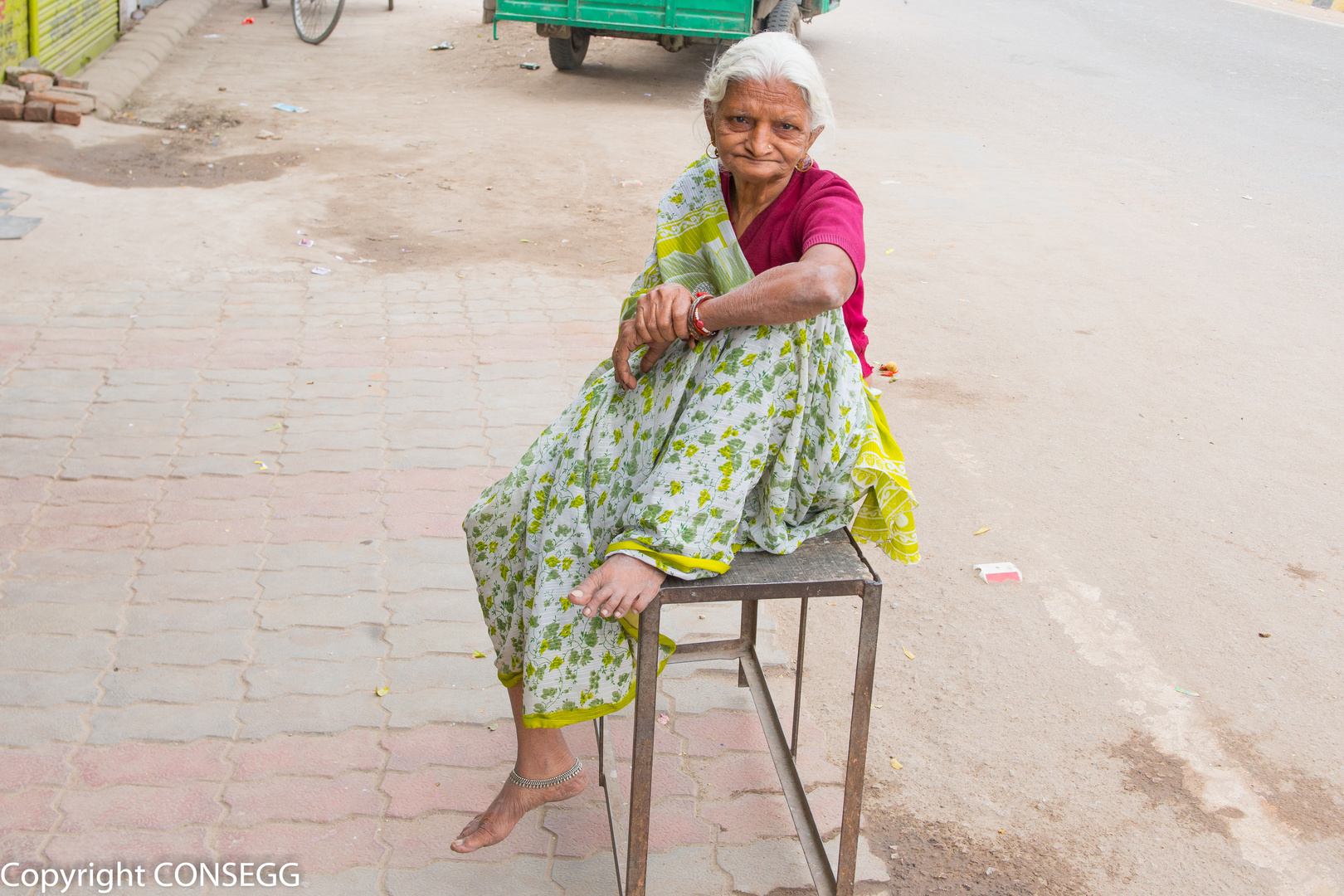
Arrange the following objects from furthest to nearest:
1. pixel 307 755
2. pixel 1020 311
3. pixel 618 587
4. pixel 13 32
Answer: pixel 13 32 → pixel 1020 311 → pixel 307 755 → pixel 618 587

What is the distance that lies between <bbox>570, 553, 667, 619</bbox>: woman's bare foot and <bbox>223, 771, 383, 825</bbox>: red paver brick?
0.91 m

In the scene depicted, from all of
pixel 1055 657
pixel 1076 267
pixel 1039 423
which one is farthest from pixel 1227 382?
pixel 1055 657

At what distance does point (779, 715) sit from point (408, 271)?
3492 mm

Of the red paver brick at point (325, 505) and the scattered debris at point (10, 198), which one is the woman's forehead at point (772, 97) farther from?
the scattered debris at point (10, 198)

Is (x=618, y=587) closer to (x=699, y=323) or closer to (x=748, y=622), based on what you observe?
(x=699, y=323)

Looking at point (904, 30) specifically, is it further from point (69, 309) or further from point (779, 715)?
point (779, 715)

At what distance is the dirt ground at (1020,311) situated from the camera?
2.63 m

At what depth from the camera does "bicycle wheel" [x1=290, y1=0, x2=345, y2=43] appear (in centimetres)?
1068

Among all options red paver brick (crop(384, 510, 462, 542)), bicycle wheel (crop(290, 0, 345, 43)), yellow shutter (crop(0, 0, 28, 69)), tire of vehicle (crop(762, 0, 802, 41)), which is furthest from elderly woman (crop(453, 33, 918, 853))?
bicycle wheel (crop(290, 0, 345, 43))

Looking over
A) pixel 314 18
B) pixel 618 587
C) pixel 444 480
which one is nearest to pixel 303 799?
pixel 618 587

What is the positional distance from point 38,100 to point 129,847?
6.53 meters

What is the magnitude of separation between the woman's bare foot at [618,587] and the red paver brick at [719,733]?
919 millimetres

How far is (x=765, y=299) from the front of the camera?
6.07 ft

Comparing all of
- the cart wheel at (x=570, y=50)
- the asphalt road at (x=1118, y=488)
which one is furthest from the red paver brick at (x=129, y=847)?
the cart wheel at (x=570, y=50)
